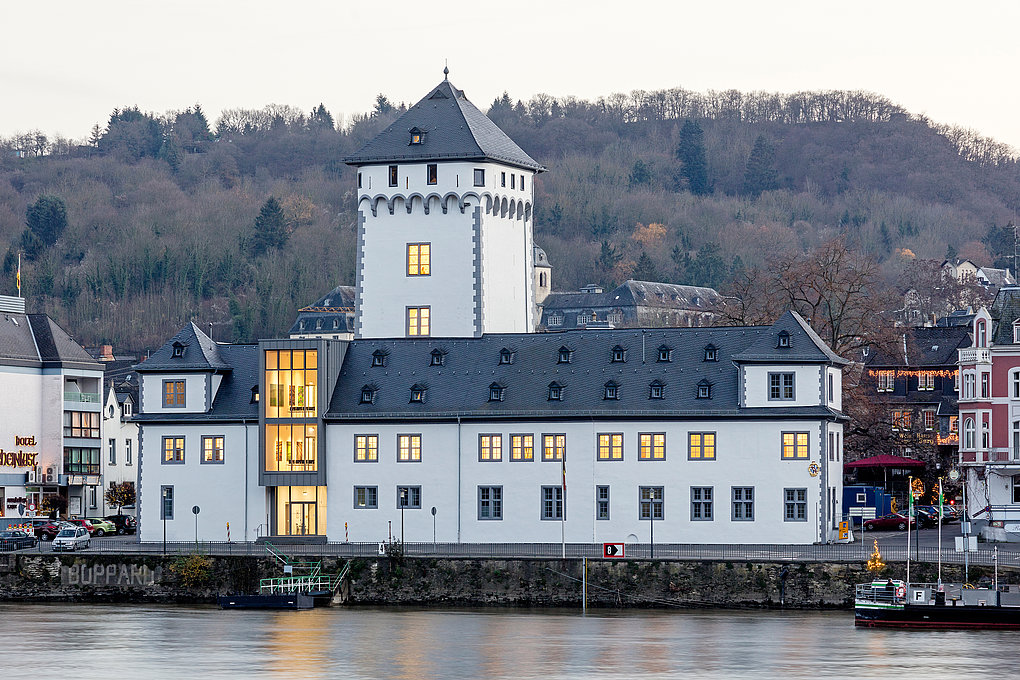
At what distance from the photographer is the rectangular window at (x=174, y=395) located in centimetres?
9162

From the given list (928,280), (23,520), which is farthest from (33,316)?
(928,280)

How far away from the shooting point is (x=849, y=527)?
8825 cm

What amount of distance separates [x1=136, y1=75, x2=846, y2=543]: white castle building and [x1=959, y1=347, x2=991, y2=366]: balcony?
354 inches

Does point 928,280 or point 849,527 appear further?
point 928,280

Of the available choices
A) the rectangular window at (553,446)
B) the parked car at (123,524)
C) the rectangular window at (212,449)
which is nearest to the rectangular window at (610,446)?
the rectangular window at (553,446)

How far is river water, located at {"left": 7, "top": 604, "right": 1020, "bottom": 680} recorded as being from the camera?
2349 inches

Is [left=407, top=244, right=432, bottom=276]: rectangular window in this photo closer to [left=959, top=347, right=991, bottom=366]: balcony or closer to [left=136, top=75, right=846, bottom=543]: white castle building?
[left=136, top=75, right=846, bottom=543]: white castle building

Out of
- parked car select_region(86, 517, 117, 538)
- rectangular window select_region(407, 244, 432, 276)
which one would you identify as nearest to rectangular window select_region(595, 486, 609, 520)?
rectangular window select_region(407, 244, 432, 276)

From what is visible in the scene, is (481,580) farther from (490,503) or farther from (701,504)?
(701,504)

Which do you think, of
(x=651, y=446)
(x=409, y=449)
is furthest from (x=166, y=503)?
(x=651, y=446)

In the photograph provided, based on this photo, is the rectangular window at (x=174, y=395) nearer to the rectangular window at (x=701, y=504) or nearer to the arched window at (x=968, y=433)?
the rectangular window at (x=701, y=504)

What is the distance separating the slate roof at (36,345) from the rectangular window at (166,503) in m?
33.1

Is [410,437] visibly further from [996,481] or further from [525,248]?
[996,481]

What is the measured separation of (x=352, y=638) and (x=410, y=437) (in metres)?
22.5
